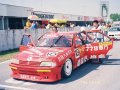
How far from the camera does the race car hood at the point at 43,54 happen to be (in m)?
7.37

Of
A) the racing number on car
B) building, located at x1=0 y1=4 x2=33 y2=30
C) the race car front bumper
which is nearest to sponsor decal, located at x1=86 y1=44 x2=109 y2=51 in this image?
the racing number on car

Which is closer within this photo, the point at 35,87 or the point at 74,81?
the point at 35,87

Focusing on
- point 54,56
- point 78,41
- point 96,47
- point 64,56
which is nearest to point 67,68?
point 64,56

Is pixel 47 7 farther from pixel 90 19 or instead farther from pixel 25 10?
pixel 25 10

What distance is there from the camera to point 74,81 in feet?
24.8

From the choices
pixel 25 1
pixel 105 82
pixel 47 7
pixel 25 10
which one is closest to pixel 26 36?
pixel 105 82

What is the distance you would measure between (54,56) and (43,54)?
363mm

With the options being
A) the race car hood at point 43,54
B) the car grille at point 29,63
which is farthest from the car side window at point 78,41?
the car grille at point 29,63

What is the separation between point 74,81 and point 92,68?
2.01 meters

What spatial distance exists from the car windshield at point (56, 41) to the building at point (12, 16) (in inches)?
694

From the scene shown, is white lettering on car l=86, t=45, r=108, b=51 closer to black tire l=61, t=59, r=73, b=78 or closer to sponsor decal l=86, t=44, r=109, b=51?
sponsor decal l=86, t=44, r=109, b=51

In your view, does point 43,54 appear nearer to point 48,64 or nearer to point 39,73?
point 48,64

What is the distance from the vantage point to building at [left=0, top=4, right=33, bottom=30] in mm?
26316

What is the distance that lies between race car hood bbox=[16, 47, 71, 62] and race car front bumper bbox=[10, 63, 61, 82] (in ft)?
0.89
